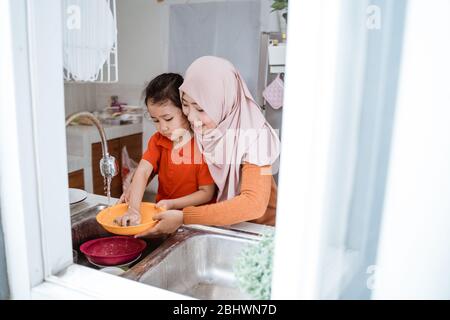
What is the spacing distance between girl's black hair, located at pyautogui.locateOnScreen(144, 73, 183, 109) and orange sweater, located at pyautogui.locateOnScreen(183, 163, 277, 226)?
43 cm

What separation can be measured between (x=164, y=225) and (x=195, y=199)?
0.39m

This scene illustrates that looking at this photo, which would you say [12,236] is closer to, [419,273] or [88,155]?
[419,273]

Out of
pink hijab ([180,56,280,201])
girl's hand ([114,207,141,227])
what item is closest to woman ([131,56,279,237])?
pink hijab ([180,56,280,201])

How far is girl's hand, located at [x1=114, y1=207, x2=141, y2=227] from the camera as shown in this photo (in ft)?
3.84

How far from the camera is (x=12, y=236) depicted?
671 mm

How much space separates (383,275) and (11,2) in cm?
69

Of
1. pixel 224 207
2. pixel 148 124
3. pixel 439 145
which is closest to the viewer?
pixel 439 145

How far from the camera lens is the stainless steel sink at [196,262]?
932mm

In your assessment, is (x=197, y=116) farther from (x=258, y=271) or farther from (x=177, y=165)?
(x=258, y=271)

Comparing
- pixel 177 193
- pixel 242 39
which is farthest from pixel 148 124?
pixel 177 193

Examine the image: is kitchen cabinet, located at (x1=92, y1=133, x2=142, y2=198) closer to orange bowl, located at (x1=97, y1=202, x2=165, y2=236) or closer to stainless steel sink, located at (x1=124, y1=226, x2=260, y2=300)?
orange bowl, located at (x1=97, y1=202, x2=165, y2=236)

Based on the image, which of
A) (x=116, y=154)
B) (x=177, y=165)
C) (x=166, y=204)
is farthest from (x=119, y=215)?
(x=116, y=154)

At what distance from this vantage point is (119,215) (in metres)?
1.25

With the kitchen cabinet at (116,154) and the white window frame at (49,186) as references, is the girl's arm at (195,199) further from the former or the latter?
the kitchen cabinet at (116,154)
